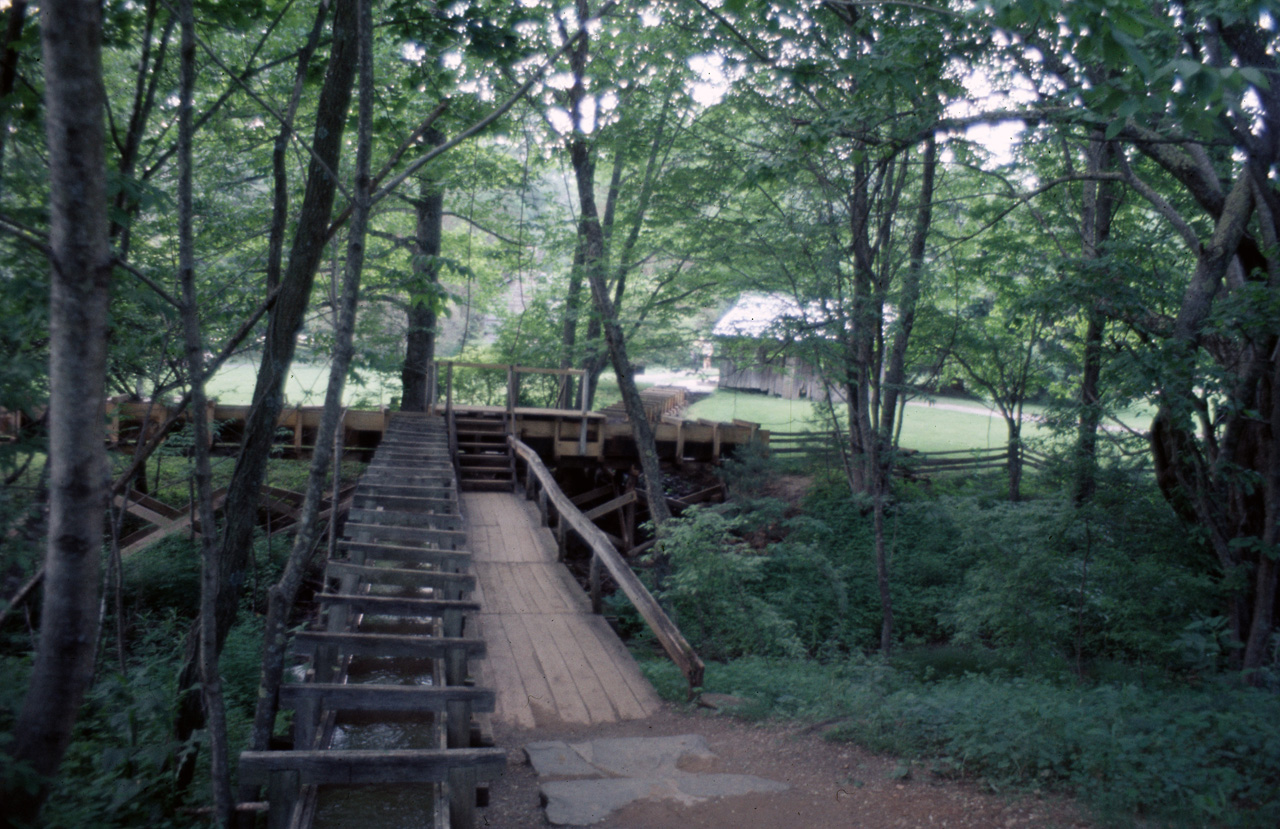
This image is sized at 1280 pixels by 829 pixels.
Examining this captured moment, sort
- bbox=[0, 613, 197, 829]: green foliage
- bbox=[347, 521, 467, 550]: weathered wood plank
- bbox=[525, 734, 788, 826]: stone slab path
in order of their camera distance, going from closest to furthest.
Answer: bbox=[0, 613, 197, 829]: green foliage
bbox=[525, 734, 788, 826]: stone slab path
bbox=[347, 521, 467, 550]: weathered wood plank

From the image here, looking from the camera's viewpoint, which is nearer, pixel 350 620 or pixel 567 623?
pixel 350 620

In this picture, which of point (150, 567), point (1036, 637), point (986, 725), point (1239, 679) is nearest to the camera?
point (986, 725)

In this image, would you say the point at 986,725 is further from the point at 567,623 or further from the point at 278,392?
the point at 278,392

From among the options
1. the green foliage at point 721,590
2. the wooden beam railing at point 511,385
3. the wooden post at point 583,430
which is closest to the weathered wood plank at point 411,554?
the green foliage at point 721,590

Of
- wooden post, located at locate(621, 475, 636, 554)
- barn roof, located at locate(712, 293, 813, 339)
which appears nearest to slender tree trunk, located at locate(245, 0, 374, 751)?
barn roof, located at locate(712, 293, 813, 339)

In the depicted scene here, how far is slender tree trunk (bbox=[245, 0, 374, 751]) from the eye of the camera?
10.4ft

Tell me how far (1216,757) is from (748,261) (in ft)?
31.5

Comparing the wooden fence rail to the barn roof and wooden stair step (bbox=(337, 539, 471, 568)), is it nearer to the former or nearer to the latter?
the barn roof

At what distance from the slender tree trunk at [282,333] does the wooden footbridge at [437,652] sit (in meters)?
0.56

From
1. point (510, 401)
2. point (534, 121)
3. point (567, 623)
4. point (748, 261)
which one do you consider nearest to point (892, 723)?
point (567, 623)

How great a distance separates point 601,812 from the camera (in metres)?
3.60

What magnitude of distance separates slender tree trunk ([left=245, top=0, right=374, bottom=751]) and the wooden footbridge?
12 cm

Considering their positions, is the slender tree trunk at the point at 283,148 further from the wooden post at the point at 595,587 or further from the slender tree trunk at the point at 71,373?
the wooden post at the point at 595,587

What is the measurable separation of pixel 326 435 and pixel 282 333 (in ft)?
4.17
